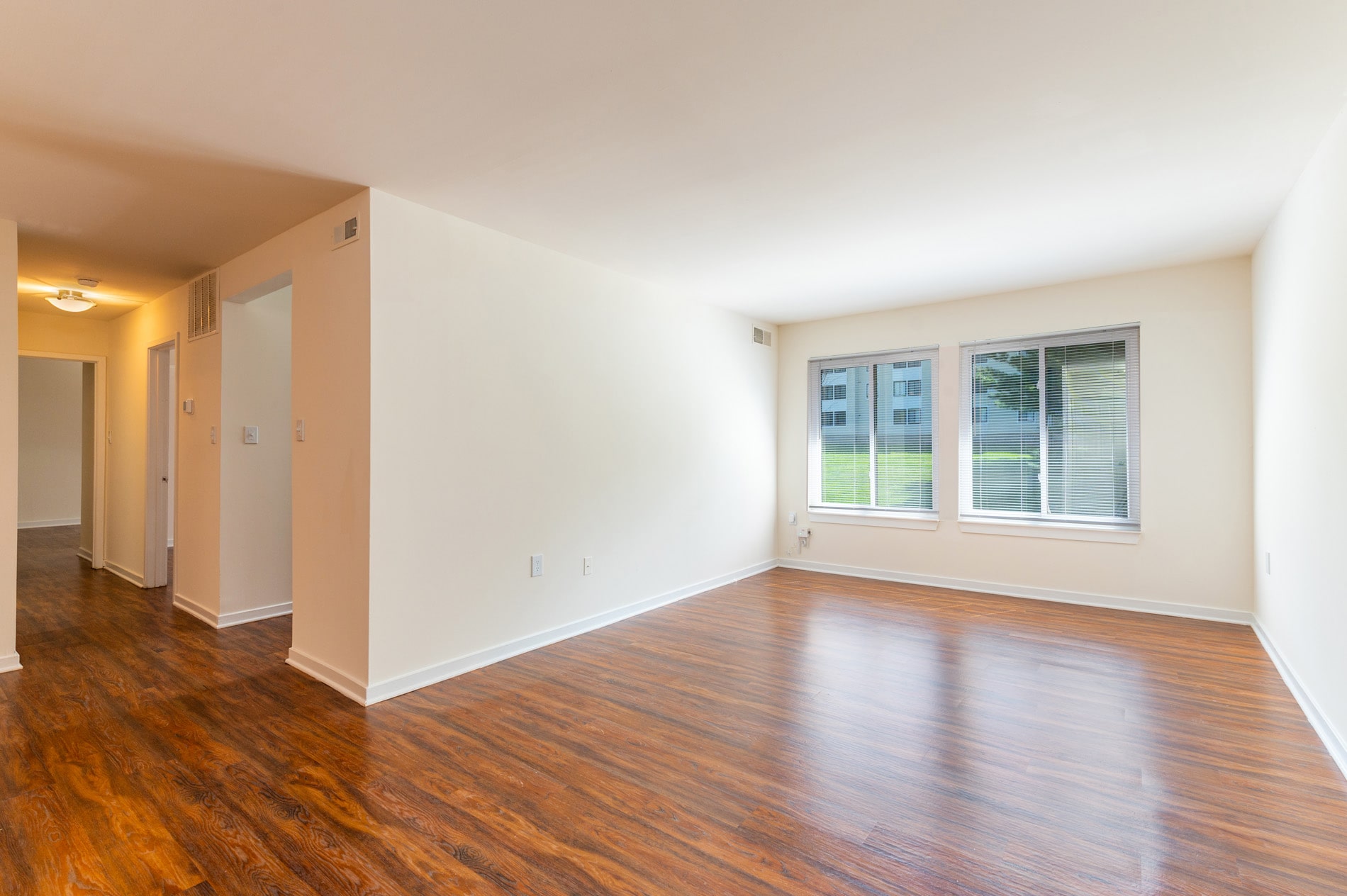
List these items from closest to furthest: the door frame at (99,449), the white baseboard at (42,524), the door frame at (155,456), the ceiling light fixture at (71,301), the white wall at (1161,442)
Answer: the white wall at (1161,442), the ceiling light fixture at (71,301), the door frame at (155,456), the door frame at (99,449), the white baseboard at (42,524)

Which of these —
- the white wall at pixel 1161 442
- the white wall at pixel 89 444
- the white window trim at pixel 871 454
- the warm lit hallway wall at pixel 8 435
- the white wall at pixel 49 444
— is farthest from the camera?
the white wall at pixel 49 444

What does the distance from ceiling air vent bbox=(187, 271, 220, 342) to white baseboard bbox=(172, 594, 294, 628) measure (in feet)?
6.55

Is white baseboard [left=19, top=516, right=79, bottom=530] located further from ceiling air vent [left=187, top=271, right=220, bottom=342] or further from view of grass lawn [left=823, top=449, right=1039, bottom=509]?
view of grass lawn [left=823, top=449, right=1039, bottom=509]

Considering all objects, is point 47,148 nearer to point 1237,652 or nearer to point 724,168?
point 724,168

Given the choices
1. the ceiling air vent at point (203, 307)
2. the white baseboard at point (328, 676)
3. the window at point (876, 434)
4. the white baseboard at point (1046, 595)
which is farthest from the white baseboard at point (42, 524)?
the window at point (876, 434)

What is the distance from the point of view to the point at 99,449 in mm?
6289

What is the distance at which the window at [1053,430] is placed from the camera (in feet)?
16.6

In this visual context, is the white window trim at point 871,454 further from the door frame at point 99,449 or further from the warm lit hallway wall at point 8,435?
A: the door frame at point 99,449

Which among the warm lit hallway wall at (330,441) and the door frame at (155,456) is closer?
the warm lit hallway wall at (330,441)

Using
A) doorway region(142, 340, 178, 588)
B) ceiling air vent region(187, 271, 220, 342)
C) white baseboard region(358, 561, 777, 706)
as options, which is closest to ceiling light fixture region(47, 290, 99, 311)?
doorway region(142, 340, 178, 588)

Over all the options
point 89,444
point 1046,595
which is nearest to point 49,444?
point 89,444

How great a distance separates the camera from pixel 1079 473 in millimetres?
5230

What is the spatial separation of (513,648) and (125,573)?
4677mm

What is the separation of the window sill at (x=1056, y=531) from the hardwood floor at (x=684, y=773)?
96 cm
